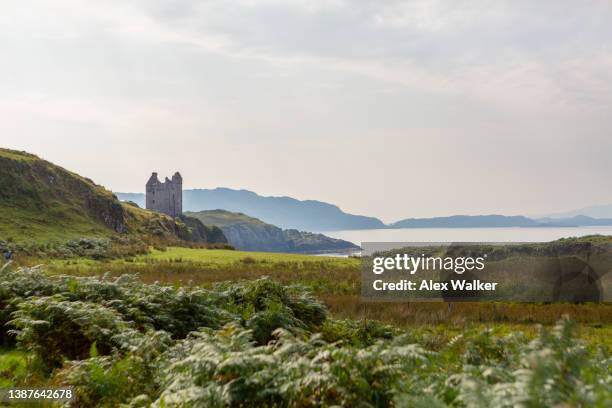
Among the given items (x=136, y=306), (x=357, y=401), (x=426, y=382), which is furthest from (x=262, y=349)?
(x=136, y=306)

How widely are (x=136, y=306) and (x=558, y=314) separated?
15358 millimetres

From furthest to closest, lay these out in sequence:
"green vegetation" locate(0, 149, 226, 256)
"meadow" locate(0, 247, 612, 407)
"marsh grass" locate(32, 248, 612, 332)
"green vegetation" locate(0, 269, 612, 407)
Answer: "green vegetation" locate(0, 149, 226, 256) < "marsh grass" locate(32, 248, 612, 332) < "meadow" locate(0, 247, 612, 407) < "green vegetation" locate(0, 269, 612, 407)

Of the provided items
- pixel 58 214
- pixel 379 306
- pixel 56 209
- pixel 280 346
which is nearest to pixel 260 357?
pixel 280 346

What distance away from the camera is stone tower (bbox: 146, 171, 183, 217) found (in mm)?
147125

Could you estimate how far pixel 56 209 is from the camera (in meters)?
64.0

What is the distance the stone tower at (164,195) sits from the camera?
147 meters

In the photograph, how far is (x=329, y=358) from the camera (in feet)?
20.6

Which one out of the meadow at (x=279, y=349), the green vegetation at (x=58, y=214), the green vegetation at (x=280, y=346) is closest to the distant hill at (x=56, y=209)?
the green vegetation at (x=58, y=214)

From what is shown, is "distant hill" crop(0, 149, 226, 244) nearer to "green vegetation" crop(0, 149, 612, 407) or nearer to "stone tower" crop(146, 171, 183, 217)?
"green vegetation" crop(0, 149, 612, 407)

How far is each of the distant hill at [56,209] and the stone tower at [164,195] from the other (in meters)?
63.4

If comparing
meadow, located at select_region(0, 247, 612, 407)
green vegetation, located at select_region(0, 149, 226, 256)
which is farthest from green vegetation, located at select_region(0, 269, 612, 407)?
green vegetation, located at select_region(0, 149, 226, 256)

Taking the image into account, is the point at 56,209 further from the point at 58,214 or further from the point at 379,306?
the point at 379,306

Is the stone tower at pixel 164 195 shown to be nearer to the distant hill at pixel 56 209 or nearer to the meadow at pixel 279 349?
the distant hill at pixel 56 209

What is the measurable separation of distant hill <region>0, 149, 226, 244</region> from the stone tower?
208ft
